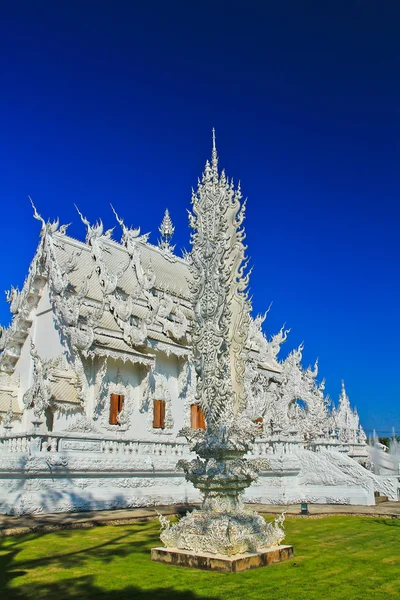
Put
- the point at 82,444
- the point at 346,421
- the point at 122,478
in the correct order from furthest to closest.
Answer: the point at 346,421
the point at 122,478
the point at 82,444

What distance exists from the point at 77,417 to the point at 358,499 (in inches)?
330

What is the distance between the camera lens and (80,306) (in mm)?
17625

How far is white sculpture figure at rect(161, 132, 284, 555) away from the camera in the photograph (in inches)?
282

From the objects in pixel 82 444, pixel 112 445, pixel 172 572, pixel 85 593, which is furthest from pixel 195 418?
pixel 85 593

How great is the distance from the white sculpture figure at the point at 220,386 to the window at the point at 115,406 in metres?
9.69

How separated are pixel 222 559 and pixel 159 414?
12930 millimetres

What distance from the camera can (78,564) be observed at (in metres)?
7.47

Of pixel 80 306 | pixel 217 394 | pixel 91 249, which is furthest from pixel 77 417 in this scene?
pixel 217 394

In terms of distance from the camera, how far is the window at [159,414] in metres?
19.2

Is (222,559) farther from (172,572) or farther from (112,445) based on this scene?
(112,445)

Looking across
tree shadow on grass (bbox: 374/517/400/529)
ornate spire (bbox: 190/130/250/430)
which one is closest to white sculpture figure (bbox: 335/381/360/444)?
tree shadow on grass (bbox: 374/517/400/529)

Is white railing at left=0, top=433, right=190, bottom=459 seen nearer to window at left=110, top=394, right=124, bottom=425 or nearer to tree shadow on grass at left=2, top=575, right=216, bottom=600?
window at left=110, top=394, right=124, bottom=425

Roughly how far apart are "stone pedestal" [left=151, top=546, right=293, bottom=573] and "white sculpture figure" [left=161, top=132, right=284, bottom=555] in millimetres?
119

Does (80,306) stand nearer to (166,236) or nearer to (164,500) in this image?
(164,500)
